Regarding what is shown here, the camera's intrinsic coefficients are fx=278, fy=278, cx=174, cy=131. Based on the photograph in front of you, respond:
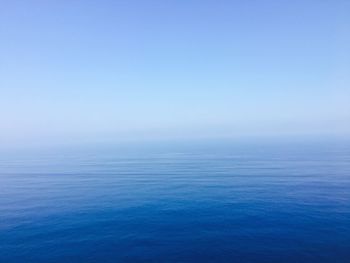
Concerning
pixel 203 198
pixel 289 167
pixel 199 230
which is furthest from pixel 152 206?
pixel 289 167

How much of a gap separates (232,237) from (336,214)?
15695 mm

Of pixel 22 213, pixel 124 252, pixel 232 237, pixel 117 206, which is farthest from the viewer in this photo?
Result: pixel 117 206

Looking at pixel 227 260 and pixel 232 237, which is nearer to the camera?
pixel 227 260

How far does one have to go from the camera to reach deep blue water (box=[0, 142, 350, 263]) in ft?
87.9

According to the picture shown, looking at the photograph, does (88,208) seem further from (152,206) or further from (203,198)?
(203,198)

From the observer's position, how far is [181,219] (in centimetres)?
3609

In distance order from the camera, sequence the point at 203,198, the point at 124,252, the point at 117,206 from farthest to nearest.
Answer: the point at 203,198, the point at 117,206, the point at 124,252

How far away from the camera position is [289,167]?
72.0m

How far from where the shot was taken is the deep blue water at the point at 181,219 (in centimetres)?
2680

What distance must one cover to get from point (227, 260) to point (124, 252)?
32.4 feet

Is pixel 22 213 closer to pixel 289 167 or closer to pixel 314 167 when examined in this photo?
pixel 289 167

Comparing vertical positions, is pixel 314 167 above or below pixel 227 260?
above

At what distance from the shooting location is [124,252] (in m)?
27.1

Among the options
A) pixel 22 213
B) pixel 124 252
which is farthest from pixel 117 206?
pixel 124 252
